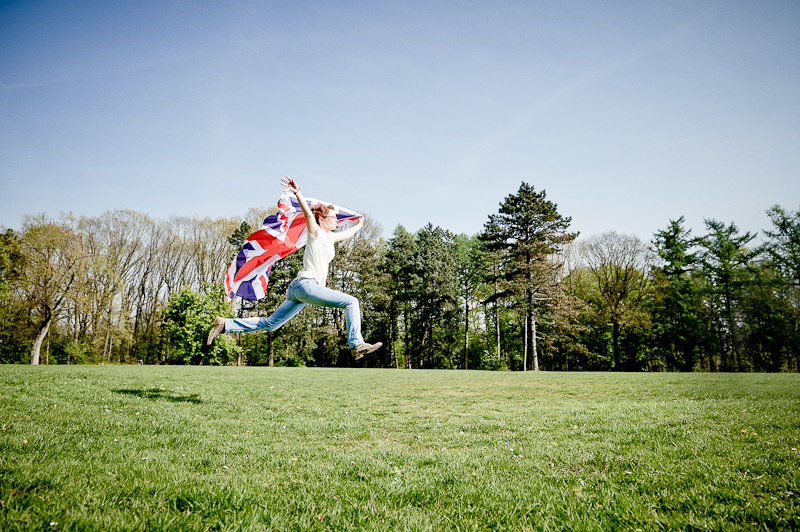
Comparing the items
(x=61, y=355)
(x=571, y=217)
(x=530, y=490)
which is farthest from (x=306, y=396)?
(x=61, y=355)

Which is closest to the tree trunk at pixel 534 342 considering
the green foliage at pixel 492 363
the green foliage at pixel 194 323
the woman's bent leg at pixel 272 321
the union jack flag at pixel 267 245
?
the green foliage at pixel 492 363

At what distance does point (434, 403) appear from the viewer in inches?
408

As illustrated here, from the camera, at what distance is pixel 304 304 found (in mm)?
5887

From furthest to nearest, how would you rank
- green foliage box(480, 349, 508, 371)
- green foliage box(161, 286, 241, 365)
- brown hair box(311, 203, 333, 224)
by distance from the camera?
green foliage box(480, 349, 508, 371), green foliage box(161, 286, 241, 365), brown hair box(311, 203, 333, 224)

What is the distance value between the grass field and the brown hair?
3.55 metres

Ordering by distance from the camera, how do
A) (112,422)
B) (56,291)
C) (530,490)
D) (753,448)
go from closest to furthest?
(530,490), (753,448), (112,422), (56,291)

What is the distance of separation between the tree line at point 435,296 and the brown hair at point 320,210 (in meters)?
29.8

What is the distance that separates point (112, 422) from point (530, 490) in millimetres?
6242

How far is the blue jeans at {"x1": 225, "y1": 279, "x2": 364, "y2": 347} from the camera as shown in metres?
5.99

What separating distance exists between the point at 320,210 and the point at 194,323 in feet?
115

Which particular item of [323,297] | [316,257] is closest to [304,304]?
[323,297]

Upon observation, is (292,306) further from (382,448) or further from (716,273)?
(716,273)

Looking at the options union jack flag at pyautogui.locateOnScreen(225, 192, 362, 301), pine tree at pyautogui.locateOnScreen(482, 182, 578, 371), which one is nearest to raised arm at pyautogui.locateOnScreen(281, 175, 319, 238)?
union jack flag at pyautogui.locateOnScreen(225, 192, 362, 301)

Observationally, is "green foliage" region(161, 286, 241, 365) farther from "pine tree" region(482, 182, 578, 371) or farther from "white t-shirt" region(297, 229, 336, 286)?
"white t-shirt" region(297, 229, 336, 286)
